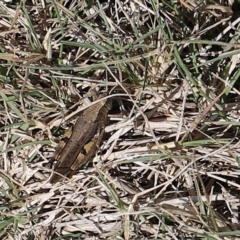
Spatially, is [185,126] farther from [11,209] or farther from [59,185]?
[11,209]

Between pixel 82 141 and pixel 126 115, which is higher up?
pixel 126 115

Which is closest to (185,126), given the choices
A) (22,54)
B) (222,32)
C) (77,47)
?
(222,32)

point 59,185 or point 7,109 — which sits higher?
point 7,109
